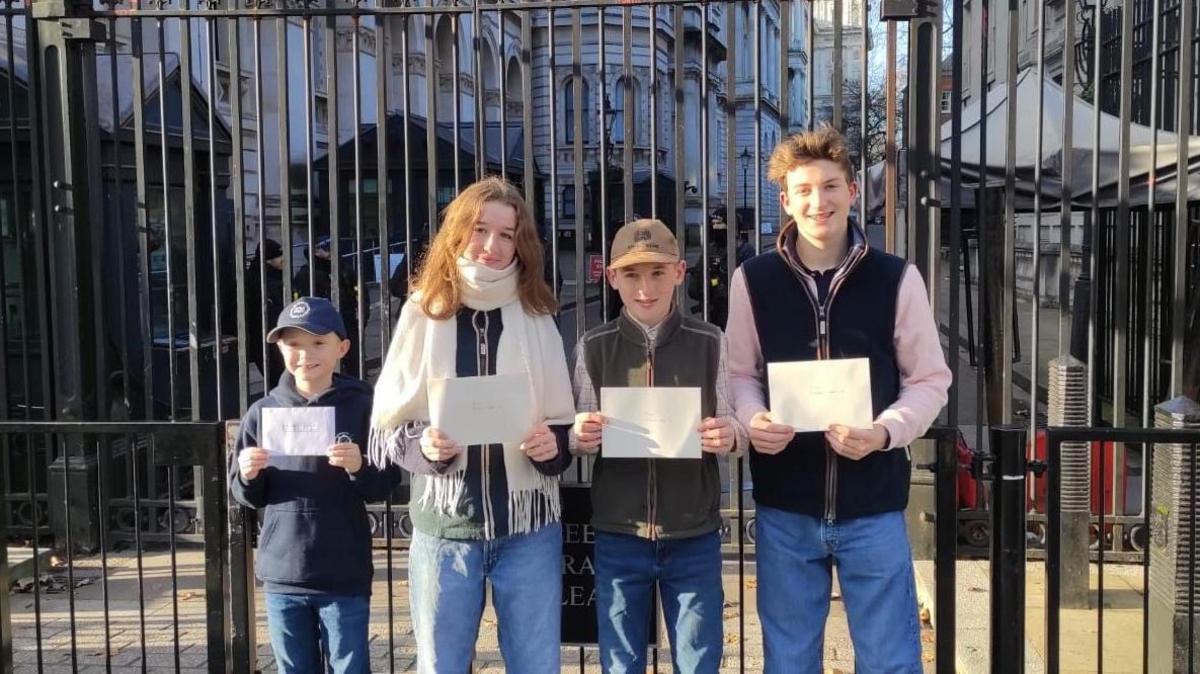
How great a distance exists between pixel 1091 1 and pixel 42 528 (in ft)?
51.7

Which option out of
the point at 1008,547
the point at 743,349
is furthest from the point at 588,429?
the point at 1008,547

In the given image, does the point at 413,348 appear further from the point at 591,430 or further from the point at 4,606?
the point at 4,606

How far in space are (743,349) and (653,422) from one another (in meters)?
0.39

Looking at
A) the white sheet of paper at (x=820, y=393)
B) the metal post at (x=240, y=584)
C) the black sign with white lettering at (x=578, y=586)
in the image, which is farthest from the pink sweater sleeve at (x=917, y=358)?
the metal post at (x=240, y=584)

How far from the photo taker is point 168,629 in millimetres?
4988

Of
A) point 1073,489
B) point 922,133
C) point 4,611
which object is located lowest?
point 4,611

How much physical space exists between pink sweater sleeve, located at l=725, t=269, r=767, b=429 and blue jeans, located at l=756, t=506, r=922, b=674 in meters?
0.36

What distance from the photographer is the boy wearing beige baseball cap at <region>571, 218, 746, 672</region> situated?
3.03m

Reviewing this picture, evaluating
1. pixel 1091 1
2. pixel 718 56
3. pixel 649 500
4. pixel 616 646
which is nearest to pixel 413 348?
pixel 649 500

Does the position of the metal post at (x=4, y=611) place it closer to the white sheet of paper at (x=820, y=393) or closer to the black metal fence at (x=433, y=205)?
the black metal fence at (x=433, y=205)

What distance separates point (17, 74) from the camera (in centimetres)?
644

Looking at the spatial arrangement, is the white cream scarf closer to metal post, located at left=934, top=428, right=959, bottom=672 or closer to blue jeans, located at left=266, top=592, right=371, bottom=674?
blue jeans, located at left=266, top=592, right=371, bottom=674

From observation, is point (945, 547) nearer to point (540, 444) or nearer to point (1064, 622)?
point (540, 444)

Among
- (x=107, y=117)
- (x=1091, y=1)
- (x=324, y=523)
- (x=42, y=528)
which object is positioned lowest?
(x=42, y=528)
